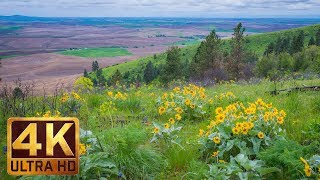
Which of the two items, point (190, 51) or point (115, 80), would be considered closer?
point (115, 80)

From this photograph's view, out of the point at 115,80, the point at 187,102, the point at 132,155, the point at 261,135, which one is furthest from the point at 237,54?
the point at 132,155

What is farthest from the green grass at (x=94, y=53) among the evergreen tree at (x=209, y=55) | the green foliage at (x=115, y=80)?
the evergreen tree at (x=209, y=55)

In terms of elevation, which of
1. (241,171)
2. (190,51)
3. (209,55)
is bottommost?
(190,51)

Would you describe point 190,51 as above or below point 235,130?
below

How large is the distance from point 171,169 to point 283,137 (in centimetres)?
163

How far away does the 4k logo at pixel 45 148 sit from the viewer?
337cm

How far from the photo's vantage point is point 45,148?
3.31 metres

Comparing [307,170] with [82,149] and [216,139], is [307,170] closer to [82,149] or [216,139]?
[216,139]

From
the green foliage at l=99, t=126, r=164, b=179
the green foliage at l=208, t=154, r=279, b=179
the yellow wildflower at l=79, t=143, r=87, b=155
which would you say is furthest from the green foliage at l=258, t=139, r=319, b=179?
the yellow wildflower at l=79, t=143, r=87, b=155

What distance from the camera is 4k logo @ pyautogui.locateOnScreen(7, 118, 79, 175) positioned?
133 inches

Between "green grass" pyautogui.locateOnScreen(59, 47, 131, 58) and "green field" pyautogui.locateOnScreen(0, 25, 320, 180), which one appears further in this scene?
"green grass" pyautogui.locateOnScreen(59, 47, 131, 58)

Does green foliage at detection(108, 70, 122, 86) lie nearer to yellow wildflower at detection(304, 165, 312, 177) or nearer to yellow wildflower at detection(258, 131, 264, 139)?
yellow wildflower at detection(258, 131, 264, 139)

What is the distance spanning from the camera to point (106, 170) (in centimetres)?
369

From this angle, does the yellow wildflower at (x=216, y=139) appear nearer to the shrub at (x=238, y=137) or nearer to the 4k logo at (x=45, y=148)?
the shrub at (x=238, y=137)
